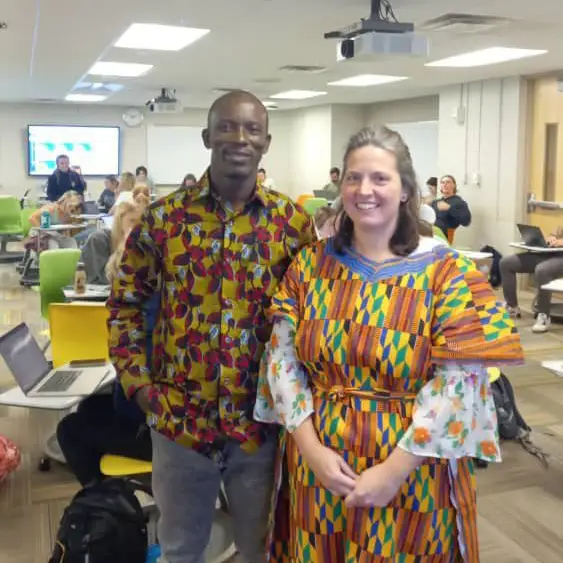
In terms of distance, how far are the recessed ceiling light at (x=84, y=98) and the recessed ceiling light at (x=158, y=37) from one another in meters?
5.78

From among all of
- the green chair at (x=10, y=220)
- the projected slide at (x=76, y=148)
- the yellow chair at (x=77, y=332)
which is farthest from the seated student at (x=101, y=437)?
the projected slide at (x=76, y=148)

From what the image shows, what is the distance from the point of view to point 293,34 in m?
5.76

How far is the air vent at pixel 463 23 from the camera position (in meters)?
5.14

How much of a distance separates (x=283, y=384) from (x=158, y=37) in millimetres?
5154

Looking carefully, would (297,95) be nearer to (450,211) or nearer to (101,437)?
(450,211)

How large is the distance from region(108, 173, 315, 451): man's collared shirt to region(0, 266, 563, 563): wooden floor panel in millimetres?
1479

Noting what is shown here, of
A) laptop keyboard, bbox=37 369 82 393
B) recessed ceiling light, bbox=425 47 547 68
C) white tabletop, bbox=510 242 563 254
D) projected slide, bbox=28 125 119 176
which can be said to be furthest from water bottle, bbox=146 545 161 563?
projected slide, bbox=28 125 119 176

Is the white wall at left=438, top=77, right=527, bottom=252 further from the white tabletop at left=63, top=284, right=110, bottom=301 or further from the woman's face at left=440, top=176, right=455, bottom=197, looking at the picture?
the white tabletop at left=63, top=284, right=110, bottom=301

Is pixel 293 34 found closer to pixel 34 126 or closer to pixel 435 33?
pixel 435 33

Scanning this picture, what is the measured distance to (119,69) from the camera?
326 inches

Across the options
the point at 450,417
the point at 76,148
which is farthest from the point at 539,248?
the point at 76,148

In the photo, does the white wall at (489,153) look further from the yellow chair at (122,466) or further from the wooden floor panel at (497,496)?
the yellow chair at (122,466)

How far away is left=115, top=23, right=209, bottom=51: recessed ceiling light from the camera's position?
18.7 ft

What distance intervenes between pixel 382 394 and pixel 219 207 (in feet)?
1.92
